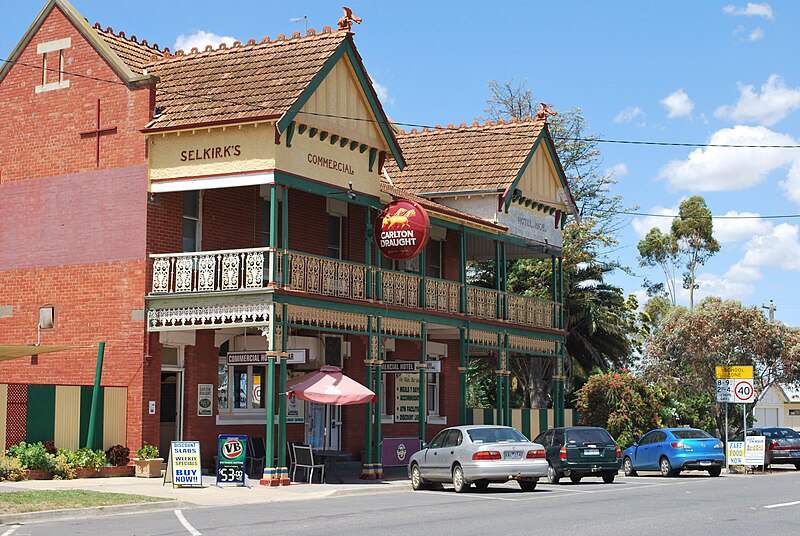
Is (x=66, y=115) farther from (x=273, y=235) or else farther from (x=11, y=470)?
(x=11, y=470)

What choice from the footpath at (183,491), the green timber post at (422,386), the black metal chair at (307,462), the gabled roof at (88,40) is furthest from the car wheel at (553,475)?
the gabled roof at (88,40)

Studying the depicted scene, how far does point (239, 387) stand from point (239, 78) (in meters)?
7.56

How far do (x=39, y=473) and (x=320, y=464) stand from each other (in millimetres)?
6096

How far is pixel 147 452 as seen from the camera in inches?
1019

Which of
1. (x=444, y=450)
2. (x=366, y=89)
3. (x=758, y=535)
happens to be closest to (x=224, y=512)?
(x=444, y=450)

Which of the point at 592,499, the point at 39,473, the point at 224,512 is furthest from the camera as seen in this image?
the point at 39,473

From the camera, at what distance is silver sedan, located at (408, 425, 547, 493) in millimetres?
23250

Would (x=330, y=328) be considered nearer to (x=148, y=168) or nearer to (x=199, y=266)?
(x=199, y=266)

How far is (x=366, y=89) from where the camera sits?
28.8 metres

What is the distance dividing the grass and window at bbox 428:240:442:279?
57.8 ft

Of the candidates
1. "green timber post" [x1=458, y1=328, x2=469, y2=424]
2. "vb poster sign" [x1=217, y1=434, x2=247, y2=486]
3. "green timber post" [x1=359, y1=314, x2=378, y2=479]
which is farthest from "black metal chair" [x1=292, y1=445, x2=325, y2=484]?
"green timber post" [x1=458, y1=328, x2=469, y2=424]

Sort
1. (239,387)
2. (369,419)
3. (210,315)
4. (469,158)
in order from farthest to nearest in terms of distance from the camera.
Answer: (469,158) → (239,387) → (369,419) → (210,315)

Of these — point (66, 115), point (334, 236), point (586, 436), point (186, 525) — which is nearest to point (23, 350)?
point (66, 115)

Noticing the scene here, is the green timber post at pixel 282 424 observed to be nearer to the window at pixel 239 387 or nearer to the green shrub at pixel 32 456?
the window at pixel 239 387
